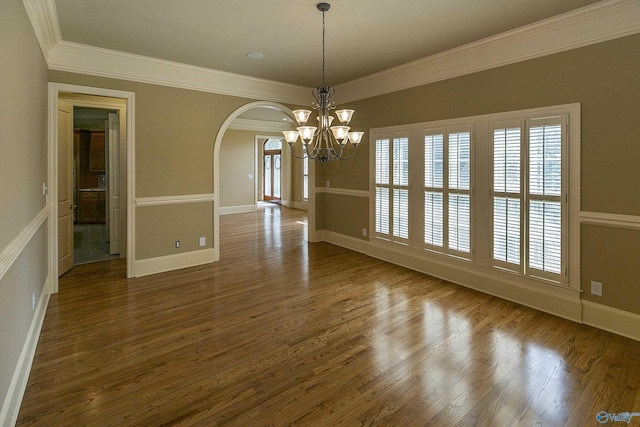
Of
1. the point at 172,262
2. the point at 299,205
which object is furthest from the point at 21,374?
the point at 299,205

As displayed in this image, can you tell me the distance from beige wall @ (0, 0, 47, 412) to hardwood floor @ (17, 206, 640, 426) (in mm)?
463

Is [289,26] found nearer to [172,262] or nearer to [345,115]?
[345,115]

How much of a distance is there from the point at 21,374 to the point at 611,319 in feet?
15.8

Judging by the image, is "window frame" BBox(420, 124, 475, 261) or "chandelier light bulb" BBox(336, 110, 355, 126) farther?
"window frame" BBox(420, 124, 475, 261)

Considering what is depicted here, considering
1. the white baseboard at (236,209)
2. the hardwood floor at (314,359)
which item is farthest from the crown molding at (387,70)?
the white baseboard at (236,209)

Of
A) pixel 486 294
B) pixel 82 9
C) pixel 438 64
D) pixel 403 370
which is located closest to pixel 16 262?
pixel 82 9

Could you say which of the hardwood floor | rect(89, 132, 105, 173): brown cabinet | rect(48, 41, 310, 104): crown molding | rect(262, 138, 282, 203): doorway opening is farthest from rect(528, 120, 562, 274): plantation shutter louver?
rect(262, 138, 282, 203): doorway opening

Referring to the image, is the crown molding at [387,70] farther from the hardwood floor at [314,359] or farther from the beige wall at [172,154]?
the hardwood floor at [314,359]

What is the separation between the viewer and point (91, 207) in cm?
917

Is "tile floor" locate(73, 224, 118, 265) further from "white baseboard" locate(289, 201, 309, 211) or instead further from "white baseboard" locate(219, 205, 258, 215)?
"white baseboard" locate(289, 201, 309, 211)

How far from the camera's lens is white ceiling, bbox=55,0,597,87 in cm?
314

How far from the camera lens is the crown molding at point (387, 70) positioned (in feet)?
10.2

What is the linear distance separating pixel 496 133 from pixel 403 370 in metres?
2.91

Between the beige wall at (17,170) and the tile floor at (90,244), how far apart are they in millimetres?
2607
